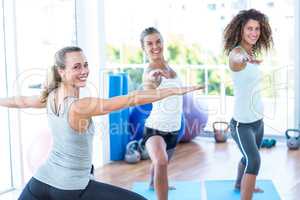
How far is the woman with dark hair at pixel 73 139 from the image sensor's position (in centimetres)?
236

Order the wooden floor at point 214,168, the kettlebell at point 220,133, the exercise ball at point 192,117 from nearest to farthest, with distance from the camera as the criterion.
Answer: the wooden floor at point 214,168 < the exercise ball at point 192,117 < the kettlebell at point 220,133

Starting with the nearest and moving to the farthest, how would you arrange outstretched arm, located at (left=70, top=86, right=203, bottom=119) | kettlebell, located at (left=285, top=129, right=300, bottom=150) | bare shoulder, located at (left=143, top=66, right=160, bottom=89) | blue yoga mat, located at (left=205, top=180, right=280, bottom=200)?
outstretched arm, located at (left=70, top=86, right=203, bottom=119), bare shoulder, located at (left=143, top=66, right=160, bottom=89), blue yoga mat, located at (left=205, top=180, right=280, bottom=200), kettlebell, located at (left=285, top=129, right=300, bottom=150)

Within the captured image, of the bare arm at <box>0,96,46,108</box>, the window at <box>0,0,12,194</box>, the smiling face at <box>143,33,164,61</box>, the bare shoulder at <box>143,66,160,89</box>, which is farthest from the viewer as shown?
the window at <box>0,0,12,194</box>

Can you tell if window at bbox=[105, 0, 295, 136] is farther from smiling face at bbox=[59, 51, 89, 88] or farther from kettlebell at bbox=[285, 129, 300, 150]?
smiling face at bbox=[59, 51, 89, 88]

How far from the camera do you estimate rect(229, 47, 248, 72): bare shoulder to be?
3465 mm

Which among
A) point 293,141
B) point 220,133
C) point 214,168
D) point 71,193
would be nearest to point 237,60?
point 71,193

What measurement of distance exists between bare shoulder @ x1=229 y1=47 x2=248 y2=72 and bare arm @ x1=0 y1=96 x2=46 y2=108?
1.39m

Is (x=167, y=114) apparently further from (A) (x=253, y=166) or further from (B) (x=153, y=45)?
(A) (x=253, y=166)

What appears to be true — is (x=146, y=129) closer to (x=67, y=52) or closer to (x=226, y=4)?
(x=67, y=52)

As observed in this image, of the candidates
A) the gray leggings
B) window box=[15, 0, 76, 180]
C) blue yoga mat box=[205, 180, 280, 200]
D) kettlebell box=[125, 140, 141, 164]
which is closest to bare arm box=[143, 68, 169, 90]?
the gray leggings

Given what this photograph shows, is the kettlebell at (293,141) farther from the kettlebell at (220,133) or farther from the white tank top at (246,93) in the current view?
the white tank top at (246,93)

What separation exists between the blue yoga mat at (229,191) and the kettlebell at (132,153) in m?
1.01

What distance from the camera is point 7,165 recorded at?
170 inches

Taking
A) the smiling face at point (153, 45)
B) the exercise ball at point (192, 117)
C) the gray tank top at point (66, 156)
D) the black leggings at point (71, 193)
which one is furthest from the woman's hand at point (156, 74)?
the exercise ball at point (192, 117)
